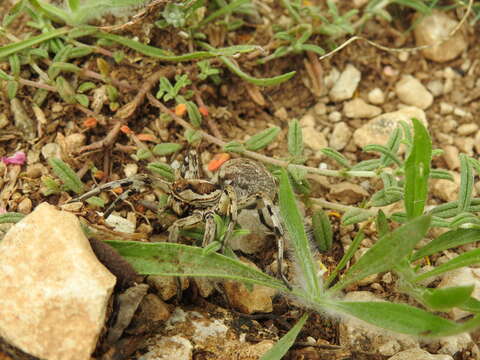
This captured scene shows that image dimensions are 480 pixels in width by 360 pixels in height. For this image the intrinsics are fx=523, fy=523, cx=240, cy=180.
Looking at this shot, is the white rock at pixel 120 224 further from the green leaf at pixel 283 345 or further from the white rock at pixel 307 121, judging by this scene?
the white rock at pixel 307 121

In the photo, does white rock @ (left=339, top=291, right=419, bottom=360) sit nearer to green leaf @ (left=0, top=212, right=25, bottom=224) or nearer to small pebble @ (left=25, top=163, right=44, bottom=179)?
green leaf @ (left=0, top=212, right=25, bottom=224)

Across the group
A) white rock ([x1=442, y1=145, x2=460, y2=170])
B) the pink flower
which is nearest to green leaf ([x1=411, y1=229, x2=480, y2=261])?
white rock ([x1=442, y1=145, x2=460, y2=170])

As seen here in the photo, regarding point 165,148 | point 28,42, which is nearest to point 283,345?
point 165,148

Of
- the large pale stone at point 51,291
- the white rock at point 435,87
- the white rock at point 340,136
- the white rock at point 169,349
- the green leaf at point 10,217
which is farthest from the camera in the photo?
the white rock at point 435,87

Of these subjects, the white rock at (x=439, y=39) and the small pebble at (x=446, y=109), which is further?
the white rock at (x=439, y=39)

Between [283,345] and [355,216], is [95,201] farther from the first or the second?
[355,216]

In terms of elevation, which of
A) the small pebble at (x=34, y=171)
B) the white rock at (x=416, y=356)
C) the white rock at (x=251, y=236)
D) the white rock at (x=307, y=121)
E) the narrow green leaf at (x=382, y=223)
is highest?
the narrow green leaf at (x=382, y=223)

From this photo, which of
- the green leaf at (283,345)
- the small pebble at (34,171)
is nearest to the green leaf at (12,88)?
the small pebble at (34,171)

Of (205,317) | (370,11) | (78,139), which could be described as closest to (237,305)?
(205,317)
